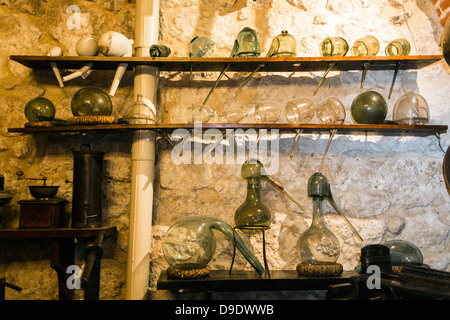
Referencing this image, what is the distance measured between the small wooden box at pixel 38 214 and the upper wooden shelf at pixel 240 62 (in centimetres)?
71

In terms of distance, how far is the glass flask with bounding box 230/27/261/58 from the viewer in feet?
6.35

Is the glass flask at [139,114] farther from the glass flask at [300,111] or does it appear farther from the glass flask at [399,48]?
the glass flask at [399,48]

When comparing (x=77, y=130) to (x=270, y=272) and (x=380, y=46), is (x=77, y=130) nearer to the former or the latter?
(x=270, y=272)

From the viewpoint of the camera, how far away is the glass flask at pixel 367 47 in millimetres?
1982

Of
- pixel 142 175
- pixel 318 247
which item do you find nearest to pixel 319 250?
pixel 318 247

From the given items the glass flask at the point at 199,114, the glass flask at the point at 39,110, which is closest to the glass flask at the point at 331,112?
the glass flask at the point at 199,114

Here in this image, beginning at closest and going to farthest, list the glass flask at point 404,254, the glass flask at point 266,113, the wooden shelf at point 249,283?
the wooden shelf at point 249,283 < the glass flask at point 404,254 < the glass flask at point 266,113

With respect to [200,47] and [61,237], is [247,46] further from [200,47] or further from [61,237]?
[61,237]

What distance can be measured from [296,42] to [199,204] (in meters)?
1.00

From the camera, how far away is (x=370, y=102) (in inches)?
73.6

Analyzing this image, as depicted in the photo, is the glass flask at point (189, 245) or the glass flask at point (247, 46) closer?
the glass flask at point (189, 245)

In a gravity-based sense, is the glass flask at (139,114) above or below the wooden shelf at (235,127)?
above

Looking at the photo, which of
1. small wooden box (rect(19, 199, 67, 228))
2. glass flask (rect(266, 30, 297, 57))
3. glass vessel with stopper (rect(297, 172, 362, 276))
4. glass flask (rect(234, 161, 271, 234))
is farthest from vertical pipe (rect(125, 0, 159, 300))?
glass vessel with stopper (rect(297, 172, 362, 276))

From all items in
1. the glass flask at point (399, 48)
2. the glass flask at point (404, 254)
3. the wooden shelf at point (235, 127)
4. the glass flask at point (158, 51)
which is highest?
the glass flask at point (399, 48)
